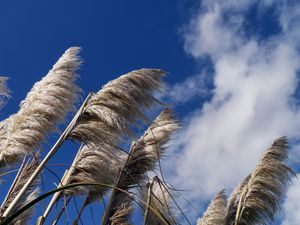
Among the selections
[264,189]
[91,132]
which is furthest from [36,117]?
[264,189]

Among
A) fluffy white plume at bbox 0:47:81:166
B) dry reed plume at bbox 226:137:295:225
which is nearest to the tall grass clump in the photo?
fluffy white plume at bbox 0:47:81:166

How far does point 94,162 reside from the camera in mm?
5219

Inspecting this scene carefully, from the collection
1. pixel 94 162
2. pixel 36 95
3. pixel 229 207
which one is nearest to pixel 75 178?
pixel 94 162

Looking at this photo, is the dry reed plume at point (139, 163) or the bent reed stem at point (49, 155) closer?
the bent reed stem at point (49, 155)

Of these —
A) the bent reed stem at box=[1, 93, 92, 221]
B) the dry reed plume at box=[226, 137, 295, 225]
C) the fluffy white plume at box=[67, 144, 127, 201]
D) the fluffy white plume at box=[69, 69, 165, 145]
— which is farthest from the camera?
the dry reed plume at box=[226, 137, 295, 225]

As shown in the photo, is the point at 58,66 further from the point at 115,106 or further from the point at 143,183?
the point at 143,183

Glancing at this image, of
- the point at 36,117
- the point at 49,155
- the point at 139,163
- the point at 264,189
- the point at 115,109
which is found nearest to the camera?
the point at 49,155

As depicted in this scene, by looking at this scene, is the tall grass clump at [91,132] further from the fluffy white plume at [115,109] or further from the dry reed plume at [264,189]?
the dry reed plume at [264,189]

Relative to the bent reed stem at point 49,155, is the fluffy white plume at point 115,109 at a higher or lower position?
higher

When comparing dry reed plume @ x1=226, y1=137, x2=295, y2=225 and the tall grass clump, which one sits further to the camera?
dry reed plume @ x1=226, y1=137, x2=295, y2=225

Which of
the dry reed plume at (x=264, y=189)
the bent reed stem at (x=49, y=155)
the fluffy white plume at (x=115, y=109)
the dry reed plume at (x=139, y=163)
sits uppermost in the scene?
the dry reed plume at (x=264, y=189)

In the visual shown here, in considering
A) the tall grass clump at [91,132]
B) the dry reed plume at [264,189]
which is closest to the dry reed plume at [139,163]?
the tall grass clump at [91,132]

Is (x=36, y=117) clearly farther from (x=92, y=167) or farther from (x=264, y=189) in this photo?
A: (x=264, y=189)

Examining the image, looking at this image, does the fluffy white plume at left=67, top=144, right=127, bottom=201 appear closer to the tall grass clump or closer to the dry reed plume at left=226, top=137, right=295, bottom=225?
the tall grass clump
